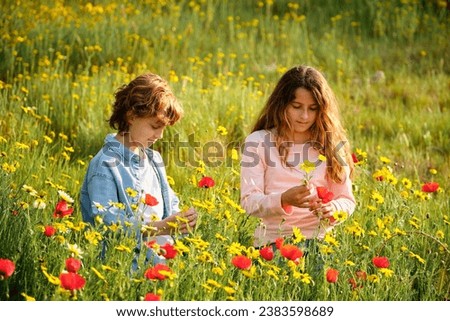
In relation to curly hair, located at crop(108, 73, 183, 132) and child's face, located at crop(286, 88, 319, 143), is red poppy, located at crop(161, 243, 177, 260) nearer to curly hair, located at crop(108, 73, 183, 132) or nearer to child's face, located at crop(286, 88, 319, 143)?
curly hair, located at crop(108, 73, 183, 132)

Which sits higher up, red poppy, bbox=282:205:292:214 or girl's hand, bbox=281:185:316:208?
girl's hand, bbox=281:185:316:208

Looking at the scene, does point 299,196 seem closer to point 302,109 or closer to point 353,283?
point 353,283

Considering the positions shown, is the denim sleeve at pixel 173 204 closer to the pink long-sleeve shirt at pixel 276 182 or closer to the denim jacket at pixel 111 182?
the denim jacket at pixel 111 182

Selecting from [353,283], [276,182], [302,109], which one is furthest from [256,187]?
[353,283]

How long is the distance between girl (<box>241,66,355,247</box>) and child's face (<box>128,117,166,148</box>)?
0.40m

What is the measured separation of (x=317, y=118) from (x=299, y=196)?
0.57 m

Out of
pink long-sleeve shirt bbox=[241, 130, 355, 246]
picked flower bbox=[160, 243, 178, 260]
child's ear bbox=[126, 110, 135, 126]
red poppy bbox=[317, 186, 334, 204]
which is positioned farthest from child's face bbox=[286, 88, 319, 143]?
picked flower bbox=[160, 243, 178, 260]

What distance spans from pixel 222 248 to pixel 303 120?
687 mm

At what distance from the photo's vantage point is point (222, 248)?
3.20 meters

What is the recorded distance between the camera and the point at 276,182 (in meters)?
3.54

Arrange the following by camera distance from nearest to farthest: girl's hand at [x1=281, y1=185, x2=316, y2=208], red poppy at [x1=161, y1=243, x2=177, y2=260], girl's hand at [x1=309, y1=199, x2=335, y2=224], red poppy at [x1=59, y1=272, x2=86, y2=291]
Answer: red poppy at [x1=59, y1=272, x2=86, y2=291]
red poppy at [x1=161, y1=243, x2=177, y2=260]
girl's hand at [x1=281, y1=185, x2=316, y2=208]
girl's hand at [x1=309, y1=199, x2=335, y2=224]

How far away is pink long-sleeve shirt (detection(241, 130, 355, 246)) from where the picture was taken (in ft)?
11.3

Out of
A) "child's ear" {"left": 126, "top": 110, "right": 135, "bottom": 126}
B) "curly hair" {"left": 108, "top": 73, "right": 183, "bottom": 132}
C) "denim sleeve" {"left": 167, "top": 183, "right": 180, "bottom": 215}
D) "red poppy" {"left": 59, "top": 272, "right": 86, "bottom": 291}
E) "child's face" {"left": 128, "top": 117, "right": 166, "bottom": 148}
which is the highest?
"curly hair" {"left": 108, "top": 73, "right": 183, "bottom": 132}
